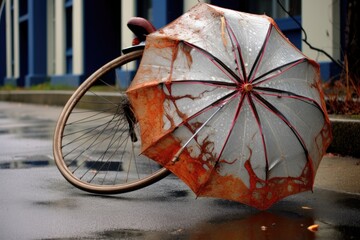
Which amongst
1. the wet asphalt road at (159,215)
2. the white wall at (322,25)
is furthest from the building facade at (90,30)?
the wet asphalt road at (159,215)

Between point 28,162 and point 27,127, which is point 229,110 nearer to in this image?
point 28,162

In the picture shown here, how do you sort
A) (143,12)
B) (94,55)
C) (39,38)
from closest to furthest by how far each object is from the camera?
(143,12) → (94,55) → (39,38)

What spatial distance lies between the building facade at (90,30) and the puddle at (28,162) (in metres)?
3.60

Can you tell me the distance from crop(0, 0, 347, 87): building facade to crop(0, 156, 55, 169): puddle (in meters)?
3.60

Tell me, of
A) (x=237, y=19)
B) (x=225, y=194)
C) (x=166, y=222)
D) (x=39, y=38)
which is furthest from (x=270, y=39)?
(x=39, y=38)

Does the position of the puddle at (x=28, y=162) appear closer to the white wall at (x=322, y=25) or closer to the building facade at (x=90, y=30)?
the building facade at (x=90, y=30)

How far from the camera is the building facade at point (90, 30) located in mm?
12008

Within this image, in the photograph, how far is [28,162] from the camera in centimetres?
812

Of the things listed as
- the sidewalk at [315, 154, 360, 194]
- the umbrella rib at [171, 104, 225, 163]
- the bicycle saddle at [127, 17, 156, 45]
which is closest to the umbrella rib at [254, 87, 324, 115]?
the umbrella rib at [171, 104, 225, 163]

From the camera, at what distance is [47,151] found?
920 cm

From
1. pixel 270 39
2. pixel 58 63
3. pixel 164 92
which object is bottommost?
pixel 58 63

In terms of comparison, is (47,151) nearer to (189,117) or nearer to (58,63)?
(189,117)

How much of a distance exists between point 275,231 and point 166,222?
0.69 meters

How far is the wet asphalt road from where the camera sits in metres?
4.69
